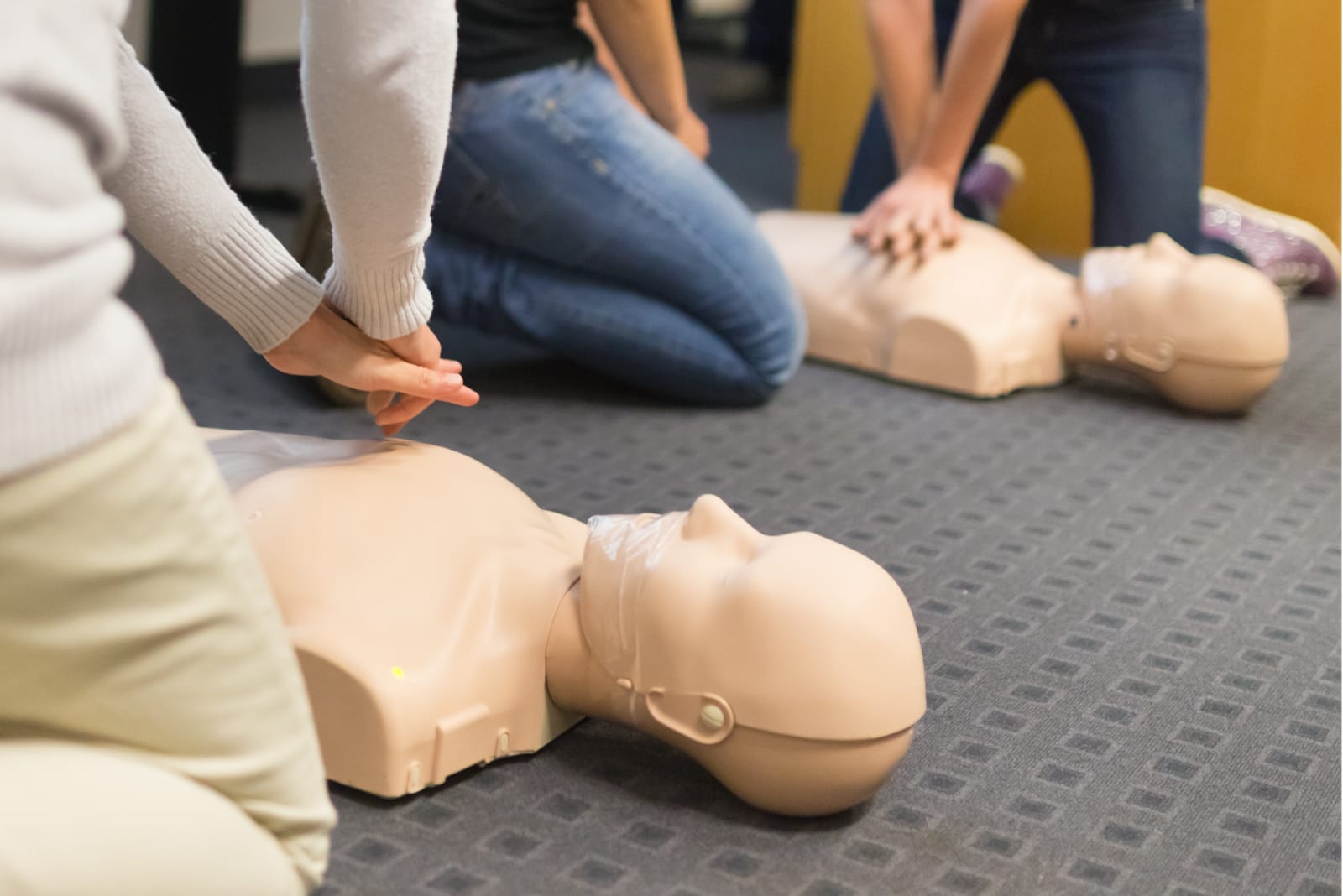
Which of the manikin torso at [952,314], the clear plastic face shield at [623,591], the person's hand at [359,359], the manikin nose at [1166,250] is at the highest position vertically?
the person's hand at [359,359]

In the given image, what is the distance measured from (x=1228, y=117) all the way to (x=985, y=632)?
1.67m

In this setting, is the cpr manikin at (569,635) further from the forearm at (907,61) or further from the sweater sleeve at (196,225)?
the forearm at (907,61)

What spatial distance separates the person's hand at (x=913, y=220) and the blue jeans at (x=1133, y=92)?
0.37 m

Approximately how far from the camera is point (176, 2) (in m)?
2.43

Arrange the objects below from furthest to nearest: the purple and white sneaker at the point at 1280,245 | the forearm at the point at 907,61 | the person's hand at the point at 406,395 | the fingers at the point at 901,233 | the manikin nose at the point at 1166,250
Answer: the purple and white sneaker at the point at 1280,245 → the forearm at the point at 907,61 → the fingers at the point at 901,233 → the manikin nose at the point at 1166,250 → the person's hand at the point at 406,395

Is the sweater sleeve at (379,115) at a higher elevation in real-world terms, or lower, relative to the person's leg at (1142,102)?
higher

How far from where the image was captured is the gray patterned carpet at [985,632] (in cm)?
85

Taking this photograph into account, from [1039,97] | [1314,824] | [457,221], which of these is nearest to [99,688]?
[1314,824]

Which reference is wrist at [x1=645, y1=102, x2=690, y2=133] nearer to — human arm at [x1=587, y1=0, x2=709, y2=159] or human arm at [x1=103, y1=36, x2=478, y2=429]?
human arm at [x1=587, y1=0, x2=709, y2=159]

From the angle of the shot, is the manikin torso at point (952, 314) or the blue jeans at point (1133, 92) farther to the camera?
the blue jeans at point (1133, 92)

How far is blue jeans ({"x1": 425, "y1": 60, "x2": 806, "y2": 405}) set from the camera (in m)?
1.61

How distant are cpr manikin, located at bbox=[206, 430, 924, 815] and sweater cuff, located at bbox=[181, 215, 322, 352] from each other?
0.35 ft

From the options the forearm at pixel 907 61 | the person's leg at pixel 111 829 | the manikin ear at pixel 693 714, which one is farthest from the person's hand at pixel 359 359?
the forearm at pixel 907 61

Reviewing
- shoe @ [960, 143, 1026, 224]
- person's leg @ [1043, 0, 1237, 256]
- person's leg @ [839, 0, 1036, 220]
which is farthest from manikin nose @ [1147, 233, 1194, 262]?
shoe @ [960, 143, 1026, 224]
